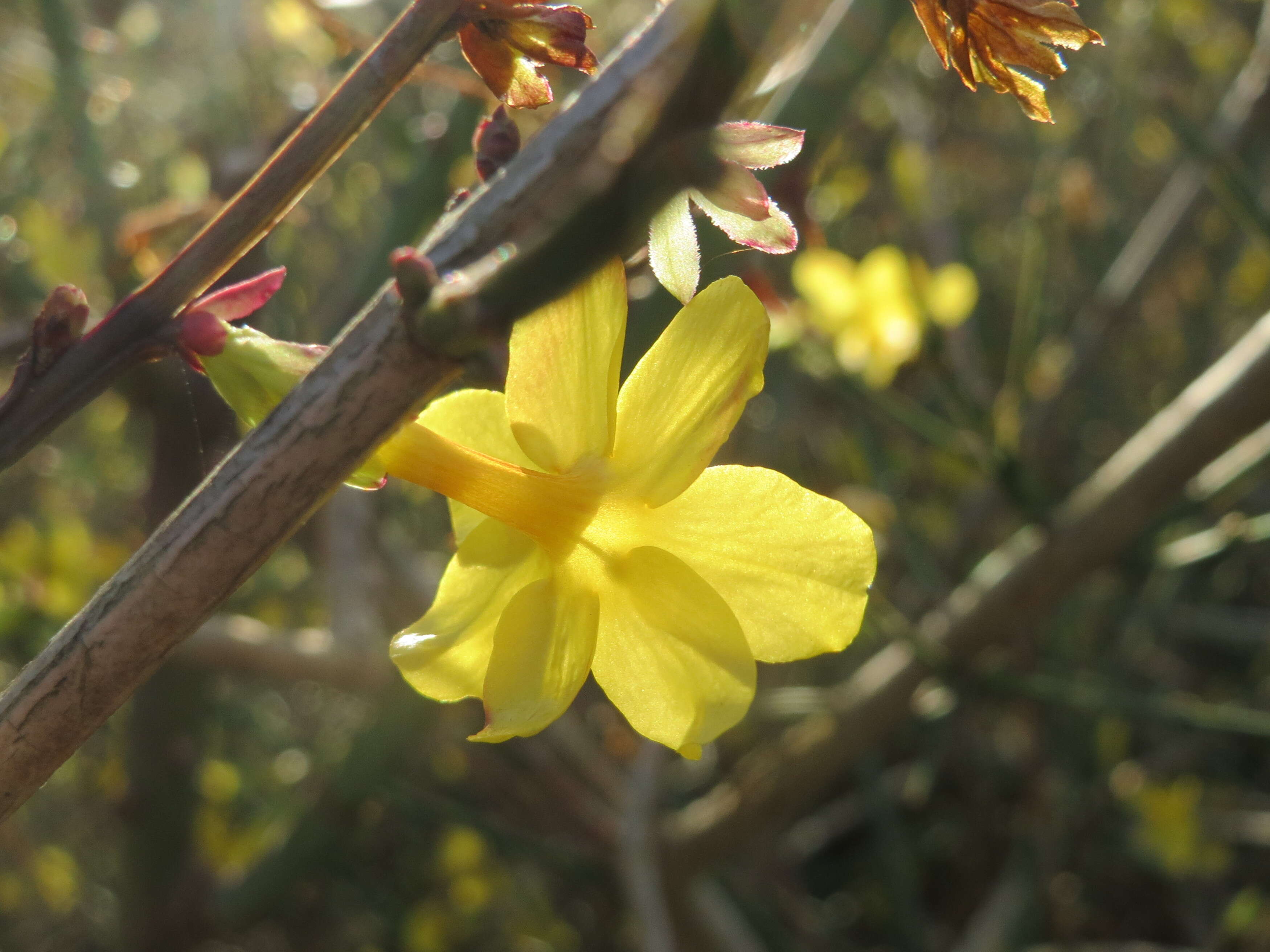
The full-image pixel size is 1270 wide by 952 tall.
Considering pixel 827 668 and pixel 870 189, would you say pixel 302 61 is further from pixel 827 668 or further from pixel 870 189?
pixel 827 668

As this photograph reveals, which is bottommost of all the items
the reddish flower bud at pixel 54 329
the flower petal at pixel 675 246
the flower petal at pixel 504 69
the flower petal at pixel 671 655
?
the flower petal at pixel 671 655

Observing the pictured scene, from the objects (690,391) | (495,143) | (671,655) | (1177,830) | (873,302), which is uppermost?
(495,143)

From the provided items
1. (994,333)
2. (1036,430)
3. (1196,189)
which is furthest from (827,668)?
(1196,189)

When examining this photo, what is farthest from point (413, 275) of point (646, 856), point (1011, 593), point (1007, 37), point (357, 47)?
point (646, 856)

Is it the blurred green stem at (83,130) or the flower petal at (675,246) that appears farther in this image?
the blurred green stem at (83,130)

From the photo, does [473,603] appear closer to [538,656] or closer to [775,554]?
[538,656]

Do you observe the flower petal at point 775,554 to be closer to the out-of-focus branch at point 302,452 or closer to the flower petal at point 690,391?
the flower petal at point 690,391

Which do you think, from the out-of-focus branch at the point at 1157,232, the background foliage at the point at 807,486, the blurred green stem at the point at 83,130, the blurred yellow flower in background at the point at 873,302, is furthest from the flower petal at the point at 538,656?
the out-of-focus branch at the point at 1157,232
